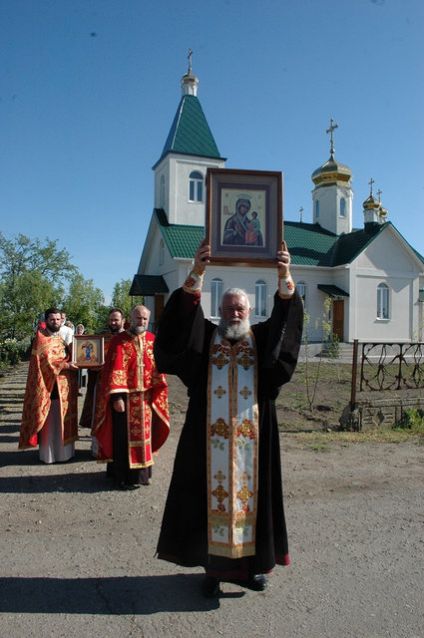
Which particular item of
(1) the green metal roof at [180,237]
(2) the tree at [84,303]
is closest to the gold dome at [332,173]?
(1) the green metal roof at [180,237]

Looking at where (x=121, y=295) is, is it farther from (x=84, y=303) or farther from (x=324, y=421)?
(x=324, y=421)

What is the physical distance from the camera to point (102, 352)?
699 centimetres

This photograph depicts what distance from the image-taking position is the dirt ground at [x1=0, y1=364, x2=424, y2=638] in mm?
3184

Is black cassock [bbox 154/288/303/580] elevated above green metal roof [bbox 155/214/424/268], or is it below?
below

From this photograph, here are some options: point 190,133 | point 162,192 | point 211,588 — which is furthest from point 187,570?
point 190,133

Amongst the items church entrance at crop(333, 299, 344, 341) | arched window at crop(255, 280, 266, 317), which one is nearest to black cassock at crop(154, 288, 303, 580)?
arched window at crop(255, 280, 266, 317)

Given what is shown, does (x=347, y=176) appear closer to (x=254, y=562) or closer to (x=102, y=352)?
(x=102, y=352)

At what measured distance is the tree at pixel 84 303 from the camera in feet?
119

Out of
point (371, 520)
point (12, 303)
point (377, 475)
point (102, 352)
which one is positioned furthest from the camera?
point (12, 303)

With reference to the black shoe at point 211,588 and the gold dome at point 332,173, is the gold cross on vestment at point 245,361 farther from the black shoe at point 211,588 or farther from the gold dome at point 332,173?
the gold dome at point 332,173

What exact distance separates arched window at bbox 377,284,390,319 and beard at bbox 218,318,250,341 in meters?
29.3

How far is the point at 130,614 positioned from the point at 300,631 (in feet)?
3.36

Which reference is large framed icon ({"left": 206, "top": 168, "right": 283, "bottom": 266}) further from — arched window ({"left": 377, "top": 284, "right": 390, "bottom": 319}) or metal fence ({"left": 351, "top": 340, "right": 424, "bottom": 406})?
arched window ({"left": 377, "top": 284, "right": 390, "bottom": 319})

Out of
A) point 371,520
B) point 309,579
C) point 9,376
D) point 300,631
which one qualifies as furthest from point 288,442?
point 9,376
